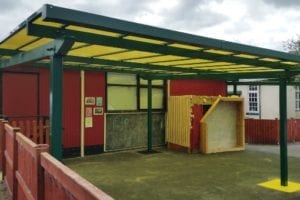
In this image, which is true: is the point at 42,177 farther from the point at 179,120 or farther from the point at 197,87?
the point at 197,87

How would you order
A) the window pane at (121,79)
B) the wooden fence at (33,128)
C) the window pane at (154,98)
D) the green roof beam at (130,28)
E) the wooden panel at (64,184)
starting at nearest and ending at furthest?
the wooden panel at (64,184)
the green roof beam at (130,28)
the wooden fence at (33,128)
the window pane at (121,79)
the window pane at (154,98)

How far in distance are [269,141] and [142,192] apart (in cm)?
1049

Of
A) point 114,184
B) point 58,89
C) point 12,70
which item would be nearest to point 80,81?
point 12,70

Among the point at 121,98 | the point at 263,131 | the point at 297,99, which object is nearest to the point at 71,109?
the point at 121,98

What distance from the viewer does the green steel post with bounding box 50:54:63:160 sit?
438cm

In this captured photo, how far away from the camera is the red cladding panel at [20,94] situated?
10547mm

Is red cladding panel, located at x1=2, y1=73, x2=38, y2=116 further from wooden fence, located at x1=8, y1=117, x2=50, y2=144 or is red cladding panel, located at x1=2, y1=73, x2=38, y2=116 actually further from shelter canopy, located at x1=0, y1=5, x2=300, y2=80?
shelter canopy, located at x1=0, y1=5, x2=300, y2=80

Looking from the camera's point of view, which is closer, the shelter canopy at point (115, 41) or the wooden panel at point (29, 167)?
the wooden panel at point (29, 167)

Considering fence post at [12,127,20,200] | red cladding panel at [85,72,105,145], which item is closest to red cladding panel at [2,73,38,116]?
red cladding panel at [85,72,105,145]

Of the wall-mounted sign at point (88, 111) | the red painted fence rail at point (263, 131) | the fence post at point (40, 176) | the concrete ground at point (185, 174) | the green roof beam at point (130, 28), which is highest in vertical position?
the green roof beam at point (130, 28)

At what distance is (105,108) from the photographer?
1264 centimetres

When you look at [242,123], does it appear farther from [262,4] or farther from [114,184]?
[114,184]

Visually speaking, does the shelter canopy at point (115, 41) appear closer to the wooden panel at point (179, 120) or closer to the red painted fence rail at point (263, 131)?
the wooden panel at point (179, 120)

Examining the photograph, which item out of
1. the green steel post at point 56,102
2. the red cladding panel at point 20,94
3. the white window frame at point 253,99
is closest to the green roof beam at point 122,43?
the green steel post at point 56,102
